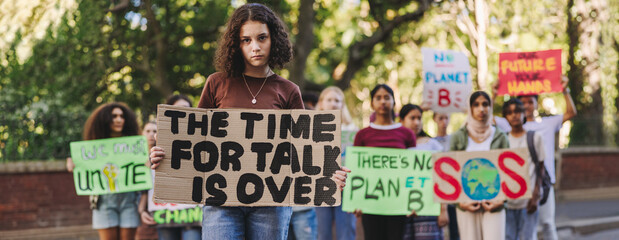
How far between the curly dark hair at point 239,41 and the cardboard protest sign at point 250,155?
25 cm

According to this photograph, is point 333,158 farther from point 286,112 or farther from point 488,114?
point 488,114

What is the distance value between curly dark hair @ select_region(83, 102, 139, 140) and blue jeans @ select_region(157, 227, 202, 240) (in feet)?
3.36

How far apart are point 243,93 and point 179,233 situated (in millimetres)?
2961

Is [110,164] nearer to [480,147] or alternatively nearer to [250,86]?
[250,86]

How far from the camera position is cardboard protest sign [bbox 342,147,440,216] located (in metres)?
6.15

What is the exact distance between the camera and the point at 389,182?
20.6ft

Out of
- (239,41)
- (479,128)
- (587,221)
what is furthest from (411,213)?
(587,221)

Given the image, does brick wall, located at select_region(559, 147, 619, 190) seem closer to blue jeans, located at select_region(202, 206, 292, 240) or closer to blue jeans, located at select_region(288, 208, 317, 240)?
blue jeans, located at select_region(288, 208, 317, 240)

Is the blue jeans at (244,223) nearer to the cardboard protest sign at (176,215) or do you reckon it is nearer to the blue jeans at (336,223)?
the cardboard protest sign at (176,215)

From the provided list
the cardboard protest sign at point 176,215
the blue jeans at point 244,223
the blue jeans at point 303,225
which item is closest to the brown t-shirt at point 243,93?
the blue jeans at point 244,223

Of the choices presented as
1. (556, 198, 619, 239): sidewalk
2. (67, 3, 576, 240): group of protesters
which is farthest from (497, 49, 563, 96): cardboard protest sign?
(556, 198, 619, 239): sidewalk

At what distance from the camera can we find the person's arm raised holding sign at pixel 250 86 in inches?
134

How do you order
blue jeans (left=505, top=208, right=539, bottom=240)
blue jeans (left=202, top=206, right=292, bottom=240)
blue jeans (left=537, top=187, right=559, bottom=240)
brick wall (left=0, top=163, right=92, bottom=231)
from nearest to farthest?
blue jeans (left=202, top=206, right=292, bottom=240)
blue jeans (left=505, top=208, right=539, bottom=240)
blue jeans (left=537, top=187, right=559, bottom=240)
brick wall (left=0, top=163, right=92, bottom=231)

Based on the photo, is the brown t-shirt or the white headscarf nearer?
the brown t-shirt
